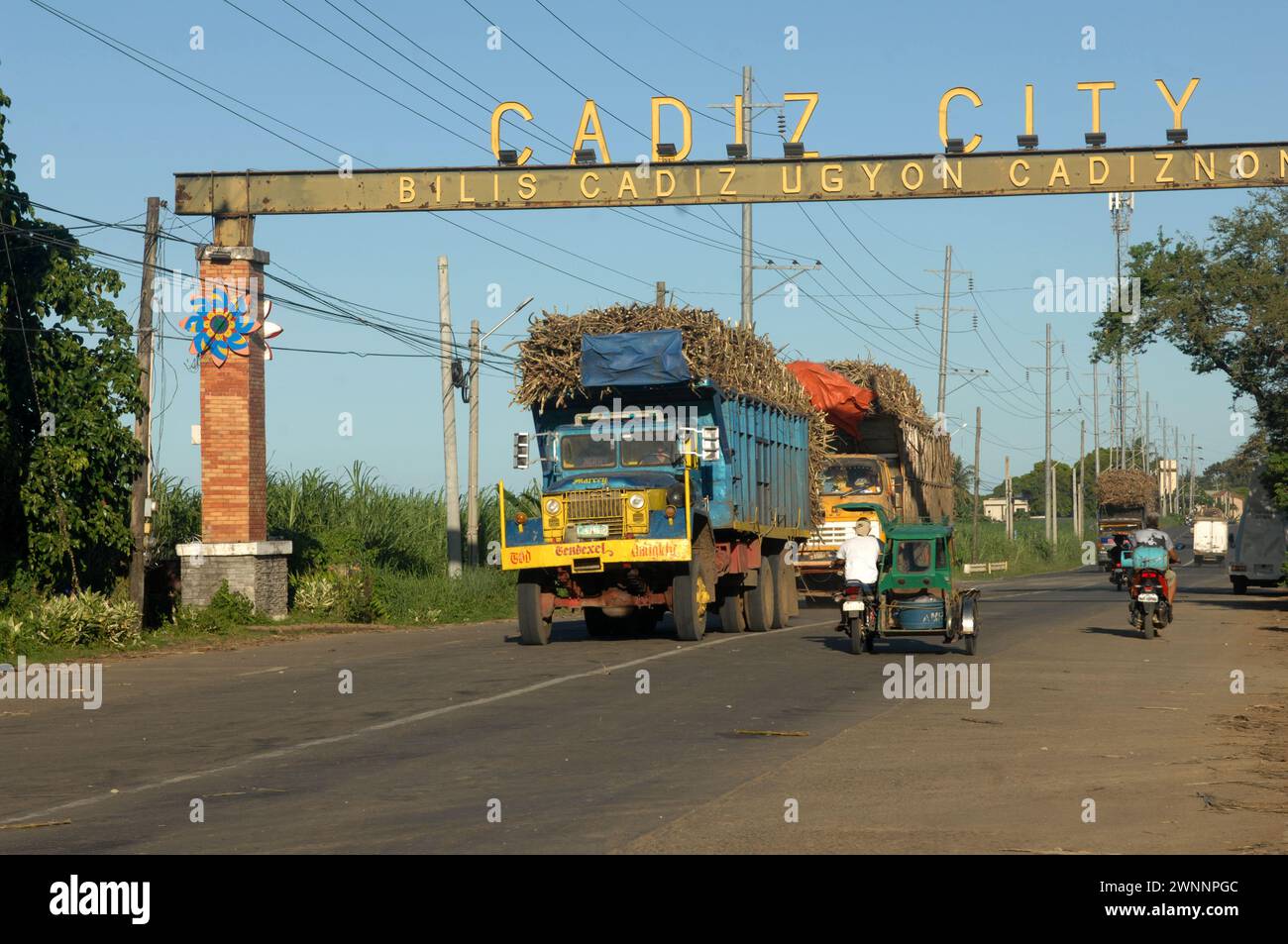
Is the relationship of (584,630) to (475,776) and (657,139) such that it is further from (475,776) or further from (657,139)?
(475,776)

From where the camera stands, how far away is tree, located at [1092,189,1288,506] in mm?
43031

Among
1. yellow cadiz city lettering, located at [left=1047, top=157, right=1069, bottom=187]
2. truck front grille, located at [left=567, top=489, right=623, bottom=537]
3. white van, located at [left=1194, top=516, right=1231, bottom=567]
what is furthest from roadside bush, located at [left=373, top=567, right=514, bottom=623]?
white van, located at [left=1194, top=516, right=1231, bottom=567]

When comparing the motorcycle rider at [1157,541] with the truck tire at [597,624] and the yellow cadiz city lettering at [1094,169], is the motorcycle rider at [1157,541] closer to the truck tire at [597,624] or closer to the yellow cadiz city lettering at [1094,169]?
the yellow cadiz city lettering at [1094,169]

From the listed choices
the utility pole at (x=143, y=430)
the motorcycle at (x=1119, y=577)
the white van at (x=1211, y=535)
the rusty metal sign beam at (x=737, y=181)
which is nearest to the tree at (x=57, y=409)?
the utility pole at (x=143, y=430)

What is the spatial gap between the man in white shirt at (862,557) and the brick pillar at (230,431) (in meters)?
11.6

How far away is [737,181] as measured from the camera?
88.4 ft

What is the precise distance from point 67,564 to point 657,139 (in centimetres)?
1209

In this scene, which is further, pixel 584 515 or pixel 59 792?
pixel 584 515

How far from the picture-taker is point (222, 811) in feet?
31.2

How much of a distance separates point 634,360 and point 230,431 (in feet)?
27.3

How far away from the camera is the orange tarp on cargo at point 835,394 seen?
1238 inches

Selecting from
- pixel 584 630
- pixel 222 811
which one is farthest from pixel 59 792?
pixel 584 630

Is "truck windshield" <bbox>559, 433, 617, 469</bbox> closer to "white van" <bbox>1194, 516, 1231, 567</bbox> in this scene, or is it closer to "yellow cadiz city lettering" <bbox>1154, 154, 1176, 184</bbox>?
"yellow cadiz city lettering" <bbox>1154, 154, 1176, 184</bbox>

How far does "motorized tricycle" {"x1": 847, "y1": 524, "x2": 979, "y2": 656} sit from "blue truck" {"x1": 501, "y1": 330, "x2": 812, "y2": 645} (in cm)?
272
